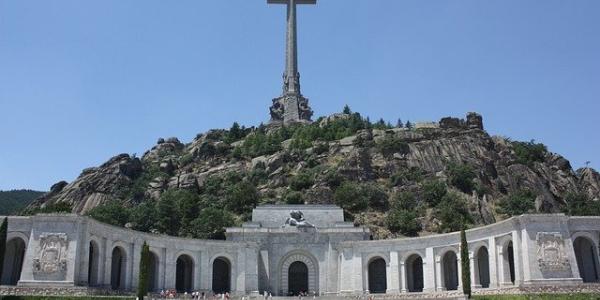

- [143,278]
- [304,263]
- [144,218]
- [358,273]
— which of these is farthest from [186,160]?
[143,278]

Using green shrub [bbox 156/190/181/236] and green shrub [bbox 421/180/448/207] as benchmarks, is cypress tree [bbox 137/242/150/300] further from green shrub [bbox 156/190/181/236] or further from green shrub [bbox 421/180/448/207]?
green shrub [bbox 421/180/448/207]

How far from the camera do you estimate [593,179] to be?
10269 centimetres

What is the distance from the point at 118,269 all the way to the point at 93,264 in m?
5.69

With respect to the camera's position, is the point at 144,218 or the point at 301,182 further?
the point at 301,182

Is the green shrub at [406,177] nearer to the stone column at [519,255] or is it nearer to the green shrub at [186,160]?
the green shrub at [186,160]

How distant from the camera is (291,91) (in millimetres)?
A: 124250

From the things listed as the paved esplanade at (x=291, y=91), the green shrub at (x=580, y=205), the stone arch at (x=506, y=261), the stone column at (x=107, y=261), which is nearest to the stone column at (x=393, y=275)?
the stone arch at (x=506, y=261)

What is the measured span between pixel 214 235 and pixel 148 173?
35569mm

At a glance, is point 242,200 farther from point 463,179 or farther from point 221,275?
point 463,179

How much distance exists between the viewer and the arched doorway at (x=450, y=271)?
57406 mm

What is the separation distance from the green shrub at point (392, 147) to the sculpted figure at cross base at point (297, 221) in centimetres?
4243

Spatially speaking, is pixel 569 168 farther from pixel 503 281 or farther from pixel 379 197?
pixel 503 281

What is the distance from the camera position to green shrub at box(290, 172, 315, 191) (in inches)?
3770

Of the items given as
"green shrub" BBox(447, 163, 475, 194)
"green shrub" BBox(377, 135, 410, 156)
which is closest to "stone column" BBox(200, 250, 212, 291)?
"green shrub" BBox(447, 163, 475, 194)
